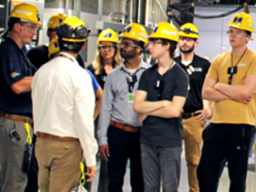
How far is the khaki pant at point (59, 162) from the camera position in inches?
116

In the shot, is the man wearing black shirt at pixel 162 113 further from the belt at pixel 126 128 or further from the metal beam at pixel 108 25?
the metal beam at pixel 108 25

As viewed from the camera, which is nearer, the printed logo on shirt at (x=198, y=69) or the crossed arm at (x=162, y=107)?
the crossed arm at (x=162, y=107)

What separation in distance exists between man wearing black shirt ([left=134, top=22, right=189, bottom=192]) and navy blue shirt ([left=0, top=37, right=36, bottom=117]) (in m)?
0.95

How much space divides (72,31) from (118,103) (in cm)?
110

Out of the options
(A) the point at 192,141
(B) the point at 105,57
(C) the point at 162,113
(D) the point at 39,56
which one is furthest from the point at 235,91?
(D) the point at 39,56

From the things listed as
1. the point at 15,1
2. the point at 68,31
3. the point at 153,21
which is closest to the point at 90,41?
the point at 15,1

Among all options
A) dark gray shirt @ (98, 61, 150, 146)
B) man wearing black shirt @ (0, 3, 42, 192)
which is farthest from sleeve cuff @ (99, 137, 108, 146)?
man wearing black shirt @ (0, 3, 42, 192)

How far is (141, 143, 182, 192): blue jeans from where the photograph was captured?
360 cm

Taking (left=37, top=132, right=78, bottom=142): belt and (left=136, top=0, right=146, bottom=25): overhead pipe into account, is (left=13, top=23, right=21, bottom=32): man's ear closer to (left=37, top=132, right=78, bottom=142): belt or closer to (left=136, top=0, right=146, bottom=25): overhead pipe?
(left=37, top=132, right=78, bottom=142): belt

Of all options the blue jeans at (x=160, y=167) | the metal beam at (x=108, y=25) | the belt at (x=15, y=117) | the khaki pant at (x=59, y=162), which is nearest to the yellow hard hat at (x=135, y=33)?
the blue jeans at (x=160, y=167)

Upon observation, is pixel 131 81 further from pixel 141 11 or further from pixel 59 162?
pixel 141 11

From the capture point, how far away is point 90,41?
21.1ft

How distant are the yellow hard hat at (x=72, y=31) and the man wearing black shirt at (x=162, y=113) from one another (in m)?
0.85

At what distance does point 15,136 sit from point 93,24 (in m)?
3.25
